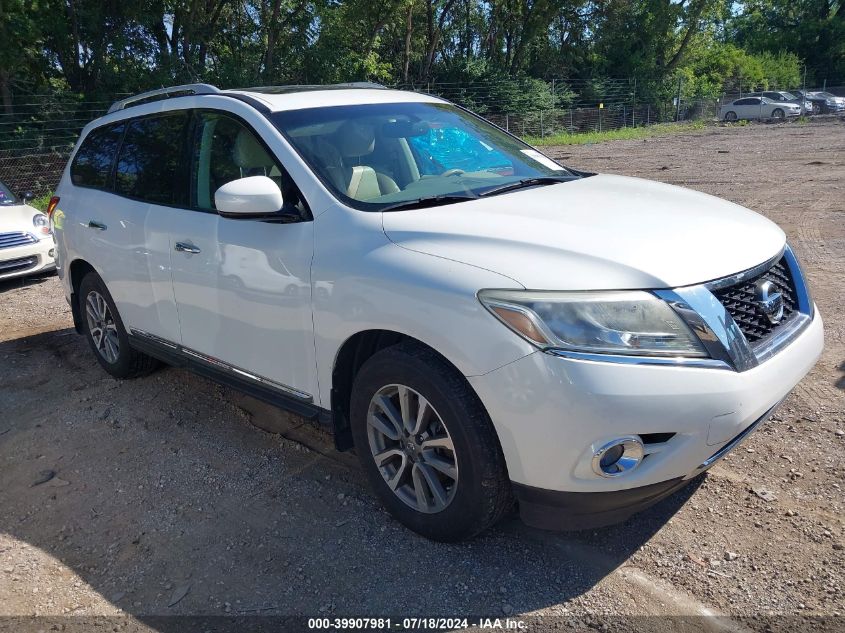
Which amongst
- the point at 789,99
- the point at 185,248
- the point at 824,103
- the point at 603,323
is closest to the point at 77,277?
the point at 185,248

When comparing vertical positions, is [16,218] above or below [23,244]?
above

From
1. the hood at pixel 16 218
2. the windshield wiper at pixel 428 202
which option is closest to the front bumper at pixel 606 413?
the windshield wiper at pixel 428 202

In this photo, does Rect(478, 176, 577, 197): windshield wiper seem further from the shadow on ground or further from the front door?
the shadow on ground

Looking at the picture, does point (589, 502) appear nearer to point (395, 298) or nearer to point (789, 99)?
point (395, 298)

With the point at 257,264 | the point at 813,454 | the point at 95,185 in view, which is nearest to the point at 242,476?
the point at 257,264

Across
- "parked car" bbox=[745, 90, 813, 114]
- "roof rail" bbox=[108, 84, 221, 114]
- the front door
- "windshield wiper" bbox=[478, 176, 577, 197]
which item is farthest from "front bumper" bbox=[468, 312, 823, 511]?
"parked car" bbox=[745, 90, 813, 114]

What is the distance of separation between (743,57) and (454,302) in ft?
174

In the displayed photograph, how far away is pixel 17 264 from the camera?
345 inches

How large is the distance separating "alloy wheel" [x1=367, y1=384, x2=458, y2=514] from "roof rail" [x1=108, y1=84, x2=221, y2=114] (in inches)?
86.2

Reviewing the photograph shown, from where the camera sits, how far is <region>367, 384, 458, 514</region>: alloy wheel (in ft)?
9.85

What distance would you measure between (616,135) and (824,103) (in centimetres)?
1442

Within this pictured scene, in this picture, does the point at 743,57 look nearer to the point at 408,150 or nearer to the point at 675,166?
the point at 675,166

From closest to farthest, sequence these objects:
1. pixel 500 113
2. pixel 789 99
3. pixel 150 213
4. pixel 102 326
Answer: pixel 150 213
pixel 102 326
pixel 500 113
pixel 789 99

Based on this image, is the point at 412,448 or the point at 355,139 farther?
the point at 355,139
